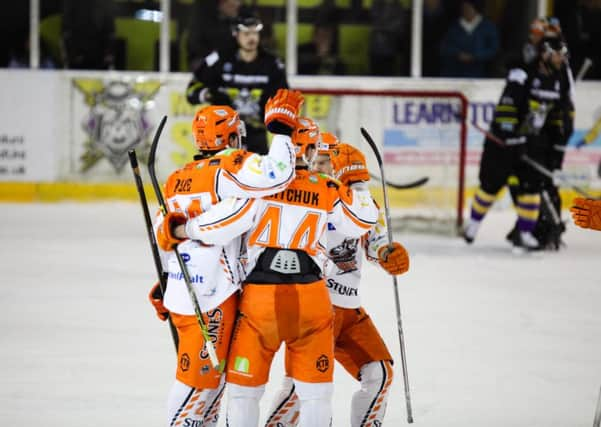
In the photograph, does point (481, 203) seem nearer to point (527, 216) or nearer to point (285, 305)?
point (527, 216)

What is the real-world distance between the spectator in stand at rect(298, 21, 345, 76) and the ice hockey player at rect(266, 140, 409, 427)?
6.60m

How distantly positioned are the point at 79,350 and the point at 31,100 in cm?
515

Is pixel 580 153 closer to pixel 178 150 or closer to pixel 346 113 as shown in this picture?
pixel 346 113

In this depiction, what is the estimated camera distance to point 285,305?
10.1 ft

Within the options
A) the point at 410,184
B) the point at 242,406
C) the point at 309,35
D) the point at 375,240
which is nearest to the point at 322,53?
the point at 309,35

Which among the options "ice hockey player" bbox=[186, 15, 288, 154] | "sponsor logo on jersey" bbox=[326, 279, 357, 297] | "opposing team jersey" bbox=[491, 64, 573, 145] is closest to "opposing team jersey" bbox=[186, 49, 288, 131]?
"ice hockey player" bbox=[186, 15, 288, 154]

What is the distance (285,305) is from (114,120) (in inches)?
270

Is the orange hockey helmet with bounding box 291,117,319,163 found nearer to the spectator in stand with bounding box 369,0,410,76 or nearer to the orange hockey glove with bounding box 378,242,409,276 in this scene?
the orange hockey glove with bounding box 378,242,409,276

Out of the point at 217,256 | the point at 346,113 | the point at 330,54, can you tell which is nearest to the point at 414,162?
the point at 346,113

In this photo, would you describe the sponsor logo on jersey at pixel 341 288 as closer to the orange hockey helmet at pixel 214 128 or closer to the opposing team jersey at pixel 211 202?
the opposing team jersey at pixel 211 202

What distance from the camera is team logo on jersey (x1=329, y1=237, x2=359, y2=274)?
11.6ft

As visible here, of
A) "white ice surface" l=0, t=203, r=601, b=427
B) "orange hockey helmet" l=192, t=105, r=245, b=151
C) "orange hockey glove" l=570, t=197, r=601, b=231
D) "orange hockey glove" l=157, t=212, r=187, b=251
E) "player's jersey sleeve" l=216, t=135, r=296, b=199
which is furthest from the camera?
"white ice surface" l=0, t=203, r=601, b=427

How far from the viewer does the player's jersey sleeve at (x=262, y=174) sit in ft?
9.87

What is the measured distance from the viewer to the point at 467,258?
25.2ft
